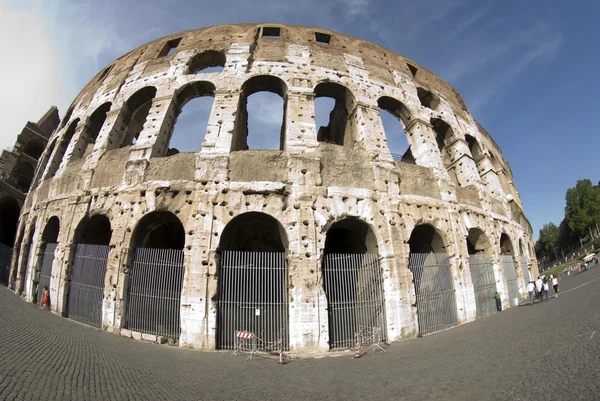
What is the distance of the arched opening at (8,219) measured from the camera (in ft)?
52.3

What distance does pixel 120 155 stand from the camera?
27.5ft

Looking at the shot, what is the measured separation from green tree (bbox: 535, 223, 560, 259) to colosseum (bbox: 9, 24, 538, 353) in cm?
5509

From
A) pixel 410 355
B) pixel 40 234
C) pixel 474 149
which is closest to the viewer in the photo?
pixel 410 355

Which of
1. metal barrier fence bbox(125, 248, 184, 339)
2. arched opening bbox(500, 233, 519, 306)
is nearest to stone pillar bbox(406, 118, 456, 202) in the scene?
arched opening bbox(500, 233, 519, 306)

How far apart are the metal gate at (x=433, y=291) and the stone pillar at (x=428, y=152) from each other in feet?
7.35

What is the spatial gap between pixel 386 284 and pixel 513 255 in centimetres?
828

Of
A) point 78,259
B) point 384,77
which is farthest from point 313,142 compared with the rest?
point 78,259

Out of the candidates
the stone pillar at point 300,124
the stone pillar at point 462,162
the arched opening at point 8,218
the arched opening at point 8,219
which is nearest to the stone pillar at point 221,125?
the stone pillar at point 300,124

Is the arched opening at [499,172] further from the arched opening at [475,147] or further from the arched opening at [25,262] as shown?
the arched opening at [25,262]

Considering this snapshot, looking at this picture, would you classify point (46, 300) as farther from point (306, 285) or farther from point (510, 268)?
point (510, 268)

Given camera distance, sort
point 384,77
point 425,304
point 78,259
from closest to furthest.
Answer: point 425,304 → point 78,259 → point 384,77

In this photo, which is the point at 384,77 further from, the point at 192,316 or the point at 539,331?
the point at 192,316

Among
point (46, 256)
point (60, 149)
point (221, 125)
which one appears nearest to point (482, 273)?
point (221, 125)

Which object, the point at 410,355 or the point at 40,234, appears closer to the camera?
the point at 410,355
